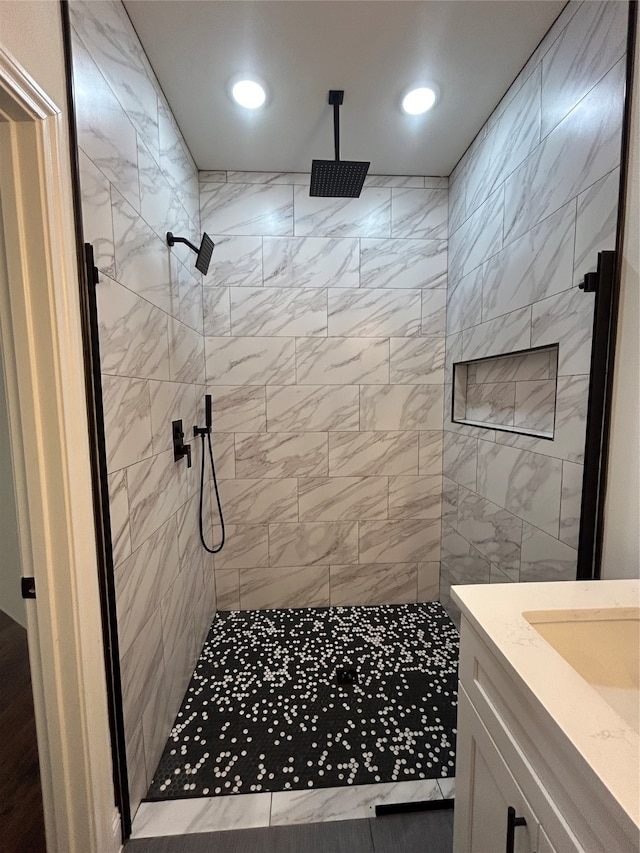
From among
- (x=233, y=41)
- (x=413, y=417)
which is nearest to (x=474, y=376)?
(x=413, y=417)

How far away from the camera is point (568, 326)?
1349 mm

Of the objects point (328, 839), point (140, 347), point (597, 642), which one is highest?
point (140, 347)

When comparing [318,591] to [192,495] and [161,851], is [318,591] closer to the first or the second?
[192,495]

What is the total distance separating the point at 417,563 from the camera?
2.53 m

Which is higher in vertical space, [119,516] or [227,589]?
[119,516]

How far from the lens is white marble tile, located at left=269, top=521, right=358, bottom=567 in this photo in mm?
2449

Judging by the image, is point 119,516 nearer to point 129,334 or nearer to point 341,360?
point 129,334

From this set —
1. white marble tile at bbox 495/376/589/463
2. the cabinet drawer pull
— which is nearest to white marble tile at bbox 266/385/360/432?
white marble tile at bbox 495/376/589/463

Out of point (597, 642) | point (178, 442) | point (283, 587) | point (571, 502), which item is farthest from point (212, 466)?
point (597, 642)

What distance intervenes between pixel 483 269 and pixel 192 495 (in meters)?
1.99

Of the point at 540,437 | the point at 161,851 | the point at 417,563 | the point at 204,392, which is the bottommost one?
the point at 161,851

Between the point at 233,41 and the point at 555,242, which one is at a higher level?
the point at 233,41

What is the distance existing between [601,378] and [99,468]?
159cm

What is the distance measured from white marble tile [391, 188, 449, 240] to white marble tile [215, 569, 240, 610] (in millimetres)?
2471
